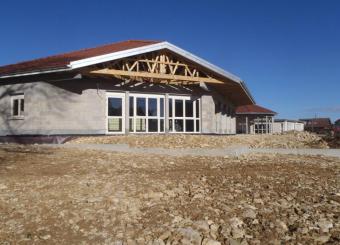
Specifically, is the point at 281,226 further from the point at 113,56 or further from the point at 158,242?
the point at 113,56

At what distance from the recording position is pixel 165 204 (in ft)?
20.2

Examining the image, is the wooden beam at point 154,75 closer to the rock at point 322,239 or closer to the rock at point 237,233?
the rock at point 237,233

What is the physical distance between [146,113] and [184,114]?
2322mm

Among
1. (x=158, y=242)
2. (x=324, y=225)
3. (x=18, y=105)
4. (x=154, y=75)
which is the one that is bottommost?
(x=158, y=242)

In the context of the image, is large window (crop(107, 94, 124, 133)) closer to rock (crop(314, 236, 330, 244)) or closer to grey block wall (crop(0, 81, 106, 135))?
grey block wall (crop(0, 81, 106, 135))

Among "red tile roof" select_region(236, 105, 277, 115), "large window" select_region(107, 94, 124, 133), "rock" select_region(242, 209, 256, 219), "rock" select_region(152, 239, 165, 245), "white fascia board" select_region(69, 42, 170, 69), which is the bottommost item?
"rock" select_region(152, 239, 165, 245)

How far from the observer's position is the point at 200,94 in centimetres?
2161

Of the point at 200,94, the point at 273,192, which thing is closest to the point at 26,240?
the point at 273,192

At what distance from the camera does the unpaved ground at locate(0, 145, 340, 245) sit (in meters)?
4.98

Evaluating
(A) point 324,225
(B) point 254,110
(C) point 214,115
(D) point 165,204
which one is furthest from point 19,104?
(B) point 254,110

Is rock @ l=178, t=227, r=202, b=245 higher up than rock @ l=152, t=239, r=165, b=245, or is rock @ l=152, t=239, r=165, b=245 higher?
rock @ l=178, t=227, r=202, b=245

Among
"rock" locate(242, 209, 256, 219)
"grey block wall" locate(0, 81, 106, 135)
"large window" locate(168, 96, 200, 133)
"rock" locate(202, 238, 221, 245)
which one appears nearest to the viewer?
"rock" locate(202, 238, 221, 245)

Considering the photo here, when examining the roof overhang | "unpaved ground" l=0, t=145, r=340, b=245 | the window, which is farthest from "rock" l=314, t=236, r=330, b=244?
the window

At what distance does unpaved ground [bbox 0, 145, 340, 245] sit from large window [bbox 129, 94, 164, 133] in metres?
9.86
